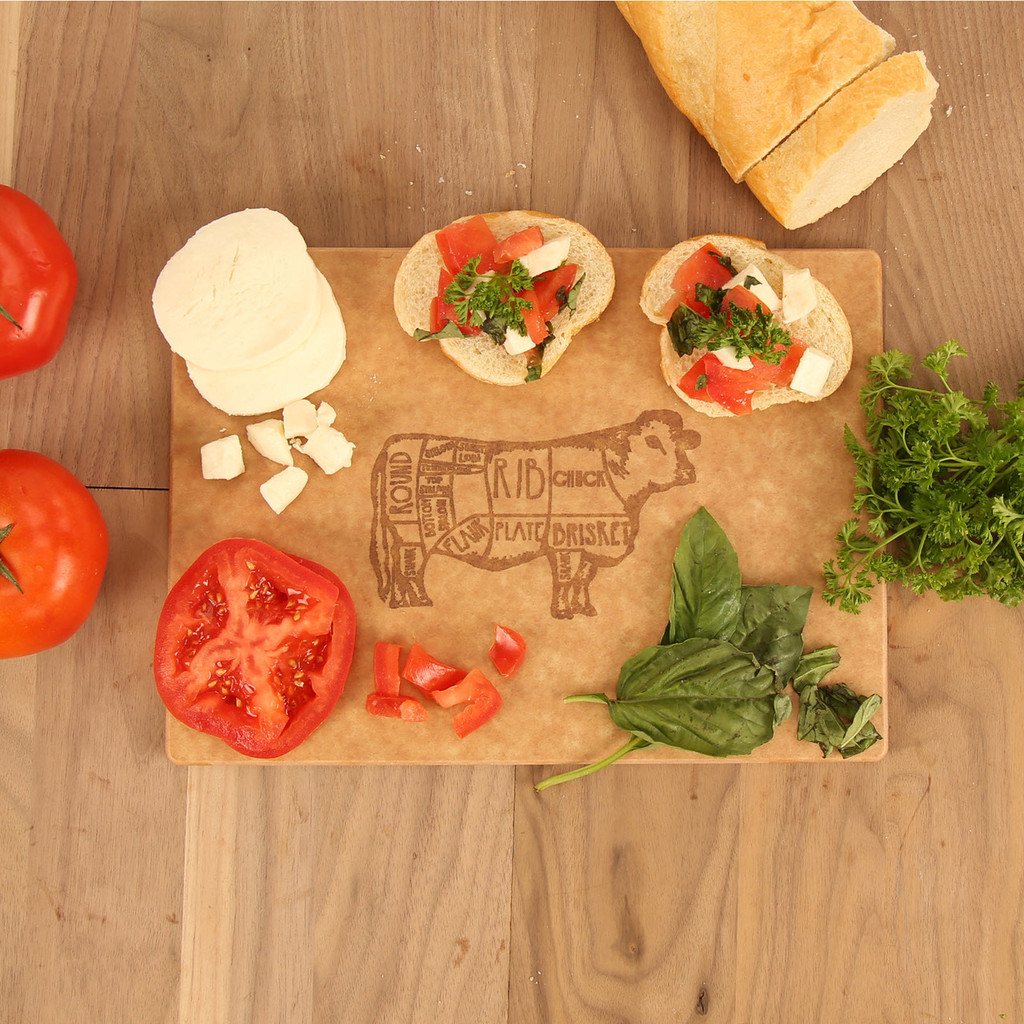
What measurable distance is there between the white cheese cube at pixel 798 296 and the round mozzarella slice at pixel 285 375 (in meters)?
1.34

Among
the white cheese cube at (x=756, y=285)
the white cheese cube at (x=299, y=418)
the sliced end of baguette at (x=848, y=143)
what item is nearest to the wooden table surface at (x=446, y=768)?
the sliced end of baguette at (x=848, y=143)

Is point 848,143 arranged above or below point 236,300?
above

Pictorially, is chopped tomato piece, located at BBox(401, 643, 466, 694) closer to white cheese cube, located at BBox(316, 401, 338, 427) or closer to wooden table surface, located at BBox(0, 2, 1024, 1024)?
wooden table surface, located at BBox(0, 2, 1024, 1024)

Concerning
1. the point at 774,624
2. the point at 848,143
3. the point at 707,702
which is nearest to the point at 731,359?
the point at 848,143

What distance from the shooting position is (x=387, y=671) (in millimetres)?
2537

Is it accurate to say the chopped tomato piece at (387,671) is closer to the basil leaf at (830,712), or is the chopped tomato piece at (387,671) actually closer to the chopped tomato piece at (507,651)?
the chopped tomato piece at (507,651)

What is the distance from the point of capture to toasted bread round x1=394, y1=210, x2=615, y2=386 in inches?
101

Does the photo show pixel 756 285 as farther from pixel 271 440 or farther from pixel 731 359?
pixel 271 440

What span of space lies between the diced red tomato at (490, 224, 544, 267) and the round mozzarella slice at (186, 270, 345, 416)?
20.4 inches

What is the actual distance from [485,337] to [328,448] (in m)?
0.59

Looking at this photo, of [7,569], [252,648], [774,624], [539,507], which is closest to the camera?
[7,569]

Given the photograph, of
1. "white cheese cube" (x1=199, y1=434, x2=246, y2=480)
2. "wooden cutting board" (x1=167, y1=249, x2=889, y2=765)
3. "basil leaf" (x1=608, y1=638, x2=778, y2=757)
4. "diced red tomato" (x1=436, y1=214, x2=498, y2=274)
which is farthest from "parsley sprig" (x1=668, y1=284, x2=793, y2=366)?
"white cheese cube" (x1=199, y1=434, x2=246, y2=480)

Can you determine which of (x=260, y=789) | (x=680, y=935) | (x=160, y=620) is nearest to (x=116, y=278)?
(x=160, y=620)

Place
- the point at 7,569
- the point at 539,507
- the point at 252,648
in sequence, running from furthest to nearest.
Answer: the point at 539,507 → the point at 252,648 → the point at 7,569
